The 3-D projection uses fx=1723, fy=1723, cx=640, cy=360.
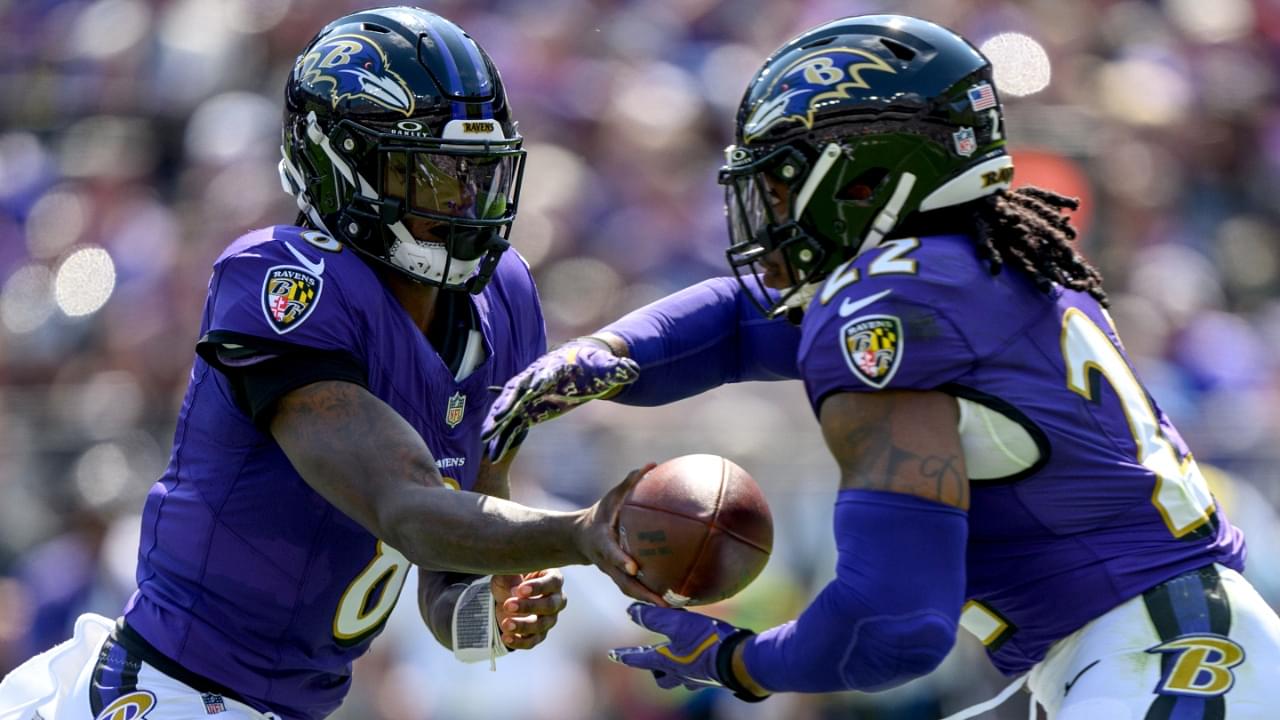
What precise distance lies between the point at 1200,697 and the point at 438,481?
1.58m

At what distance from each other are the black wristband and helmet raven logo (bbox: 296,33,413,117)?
4.82 ft

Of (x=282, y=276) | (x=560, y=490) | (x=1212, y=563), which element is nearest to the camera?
(x=1212, y=563)

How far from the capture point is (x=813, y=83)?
3.64m

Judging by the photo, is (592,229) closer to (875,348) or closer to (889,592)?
(875,348)

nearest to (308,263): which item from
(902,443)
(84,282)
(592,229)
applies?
(902,443)

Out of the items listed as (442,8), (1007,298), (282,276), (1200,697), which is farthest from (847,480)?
(442,8)

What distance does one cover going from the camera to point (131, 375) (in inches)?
320

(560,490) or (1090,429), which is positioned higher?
(1090,429)

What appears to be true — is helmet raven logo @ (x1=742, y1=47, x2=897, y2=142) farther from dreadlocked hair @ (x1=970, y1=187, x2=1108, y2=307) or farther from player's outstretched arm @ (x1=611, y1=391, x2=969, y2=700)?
player's outstretched arm @ (x1=611, y1=391, x2=969, y2=700)

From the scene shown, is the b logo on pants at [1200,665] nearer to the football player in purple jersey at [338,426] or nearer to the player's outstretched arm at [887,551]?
the player's outstretched arm at [887,551]

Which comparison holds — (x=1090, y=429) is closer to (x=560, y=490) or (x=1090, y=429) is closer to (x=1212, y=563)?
(x=1212, y=563)

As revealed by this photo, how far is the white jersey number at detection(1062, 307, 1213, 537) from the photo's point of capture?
3457 mm

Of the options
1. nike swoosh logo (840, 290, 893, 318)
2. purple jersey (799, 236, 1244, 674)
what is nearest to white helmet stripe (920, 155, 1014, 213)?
purple jersey (799, 236, 1244, 674)

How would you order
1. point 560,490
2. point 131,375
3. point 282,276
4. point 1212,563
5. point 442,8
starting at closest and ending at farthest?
point 1212,563 → point 282,276 → point 560,490 → point 131,375 → point 442,8
